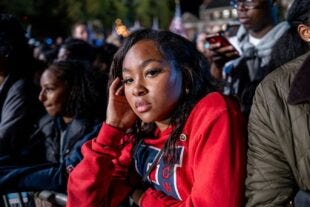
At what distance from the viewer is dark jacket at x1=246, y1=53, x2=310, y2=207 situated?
1.94 m

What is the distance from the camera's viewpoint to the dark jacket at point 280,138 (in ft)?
6.38

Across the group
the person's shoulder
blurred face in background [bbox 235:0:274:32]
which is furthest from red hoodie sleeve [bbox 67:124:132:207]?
blurred face in background [bbox 235:0:274:32]

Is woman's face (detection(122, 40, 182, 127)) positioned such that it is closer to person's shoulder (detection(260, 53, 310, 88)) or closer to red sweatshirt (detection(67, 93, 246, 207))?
red sweatshirt (detection(67, 93, 246, 207))

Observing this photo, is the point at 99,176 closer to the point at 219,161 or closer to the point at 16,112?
the point at 219,161

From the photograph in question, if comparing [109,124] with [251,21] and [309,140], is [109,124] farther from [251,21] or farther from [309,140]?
[251,21]

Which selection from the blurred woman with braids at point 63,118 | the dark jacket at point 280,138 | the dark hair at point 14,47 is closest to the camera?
the dark jacket at point 280,138

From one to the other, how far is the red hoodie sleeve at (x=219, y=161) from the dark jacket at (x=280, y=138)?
6 centimetres

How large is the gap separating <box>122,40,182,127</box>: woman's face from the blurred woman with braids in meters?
1.02

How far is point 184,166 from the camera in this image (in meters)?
2.39

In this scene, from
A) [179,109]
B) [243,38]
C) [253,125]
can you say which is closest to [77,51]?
[243,38]

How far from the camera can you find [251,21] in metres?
4.09

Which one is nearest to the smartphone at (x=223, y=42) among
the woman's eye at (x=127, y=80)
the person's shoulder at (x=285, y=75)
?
the woman's eye at (x=127, y=80)

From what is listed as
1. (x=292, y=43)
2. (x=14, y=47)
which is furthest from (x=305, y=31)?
(x=14, y=47)

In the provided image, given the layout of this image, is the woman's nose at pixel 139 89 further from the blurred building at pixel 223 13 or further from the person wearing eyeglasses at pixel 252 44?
the blurred building at pixel 223 13
